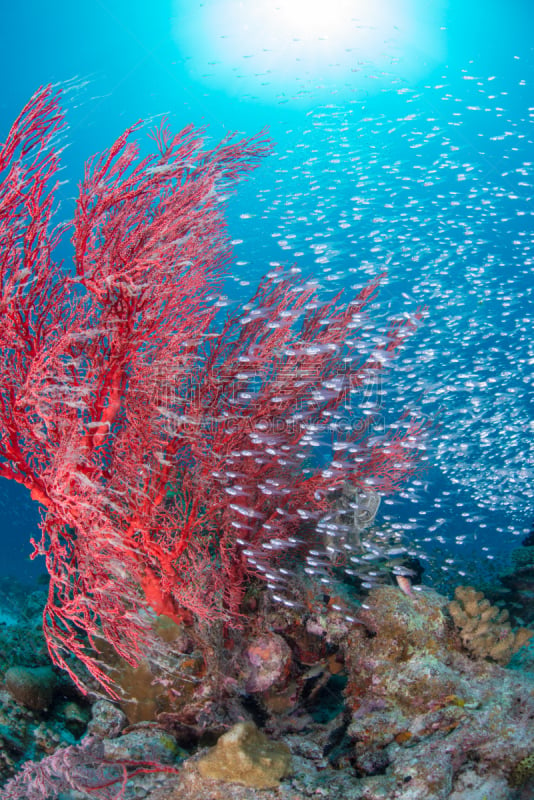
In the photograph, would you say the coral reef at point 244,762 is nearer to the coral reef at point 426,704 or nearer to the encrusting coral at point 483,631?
the coral reef at point 426,704

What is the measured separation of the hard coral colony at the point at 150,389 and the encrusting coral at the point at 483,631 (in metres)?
1.54

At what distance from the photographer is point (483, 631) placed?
4.53 m

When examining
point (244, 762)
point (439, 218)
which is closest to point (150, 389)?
point (244, 762)

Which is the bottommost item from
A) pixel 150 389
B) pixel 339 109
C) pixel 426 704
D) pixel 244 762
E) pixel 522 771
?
pixel 244 762

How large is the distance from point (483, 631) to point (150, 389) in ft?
13.7

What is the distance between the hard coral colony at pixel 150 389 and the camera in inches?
144

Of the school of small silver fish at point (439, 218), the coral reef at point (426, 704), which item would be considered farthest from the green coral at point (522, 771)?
the school of small silver fish at point (439, 218)

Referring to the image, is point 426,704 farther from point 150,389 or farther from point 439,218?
point 439,218

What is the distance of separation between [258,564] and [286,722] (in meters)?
1.64

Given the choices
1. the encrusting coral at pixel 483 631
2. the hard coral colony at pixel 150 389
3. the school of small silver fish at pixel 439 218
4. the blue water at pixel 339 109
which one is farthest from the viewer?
the blue water at pixel 339 109

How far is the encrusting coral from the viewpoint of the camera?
444 centimetres

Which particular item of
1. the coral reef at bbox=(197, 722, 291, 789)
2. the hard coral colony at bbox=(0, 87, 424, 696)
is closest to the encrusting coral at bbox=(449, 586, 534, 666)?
the hard coral colony at bbox=(0, 87, 424, 696)

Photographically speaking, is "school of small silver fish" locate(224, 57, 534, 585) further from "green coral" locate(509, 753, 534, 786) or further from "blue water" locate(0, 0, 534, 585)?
"green coral" locate(509, 753, 534, 786)

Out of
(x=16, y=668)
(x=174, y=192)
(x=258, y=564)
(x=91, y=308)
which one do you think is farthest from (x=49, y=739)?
(x=174, y=192)
